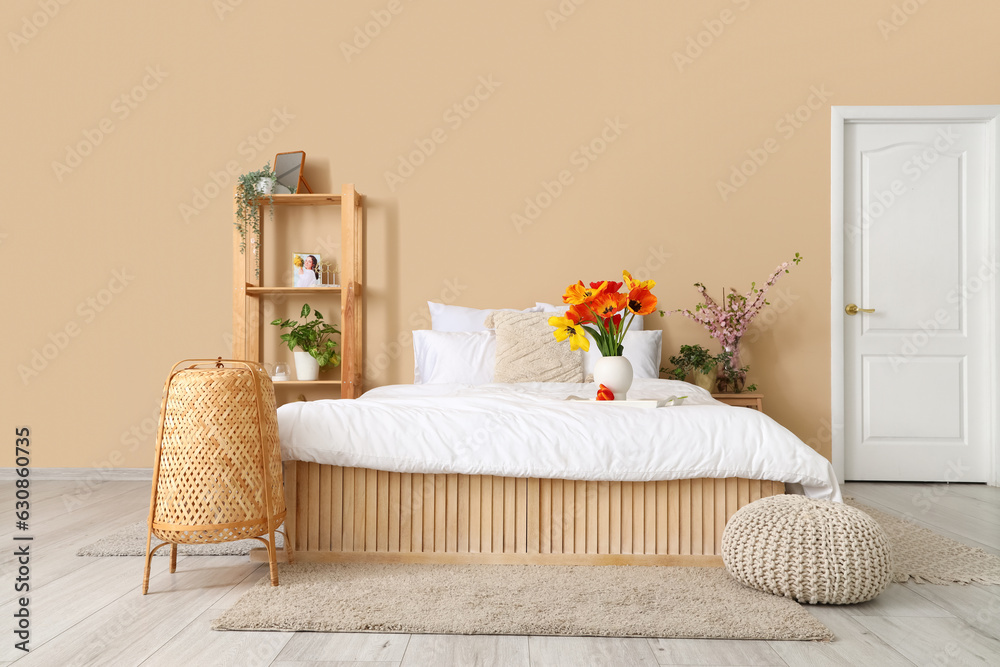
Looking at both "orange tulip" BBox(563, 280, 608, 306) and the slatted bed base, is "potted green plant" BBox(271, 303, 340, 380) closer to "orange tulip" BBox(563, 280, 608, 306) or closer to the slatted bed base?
the slatted bed base

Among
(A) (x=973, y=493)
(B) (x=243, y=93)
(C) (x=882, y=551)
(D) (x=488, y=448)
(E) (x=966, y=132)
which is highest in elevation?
(B) (x=243, y=93)

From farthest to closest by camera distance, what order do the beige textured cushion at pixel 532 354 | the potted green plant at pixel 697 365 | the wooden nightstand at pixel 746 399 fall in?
1. the potted green plant at pixel 697 365
2. the wooden nightstand at pixel 746 399
3. the beige textured cushion at pixel 532 354

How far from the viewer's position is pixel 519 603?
1817 mm

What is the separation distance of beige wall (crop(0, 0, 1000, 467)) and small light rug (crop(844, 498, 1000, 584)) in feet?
4.50

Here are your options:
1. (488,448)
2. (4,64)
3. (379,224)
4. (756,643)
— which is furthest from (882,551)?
(4,64)

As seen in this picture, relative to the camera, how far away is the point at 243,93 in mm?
4008

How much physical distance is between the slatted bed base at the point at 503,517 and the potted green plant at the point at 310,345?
1.70m

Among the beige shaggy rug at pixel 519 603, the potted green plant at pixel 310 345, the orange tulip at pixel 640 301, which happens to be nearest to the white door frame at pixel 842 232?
the orange tulip at pixel 640 301

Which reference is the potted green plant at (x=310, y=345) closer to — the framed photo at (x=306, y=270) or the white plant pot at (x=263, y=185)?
the framed photo at (x=306, y=270)

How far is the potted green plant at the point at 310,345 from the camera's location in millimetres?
3822

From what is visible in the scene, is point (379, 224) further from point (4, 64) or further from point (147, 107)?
point (4, 64)

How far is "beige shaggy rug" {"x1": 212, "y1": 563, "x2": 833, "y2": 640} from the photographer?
1.67 m

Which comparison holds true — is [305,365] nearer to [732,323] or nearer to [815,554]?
[732,323]

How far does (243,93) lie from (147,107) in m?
0.57
